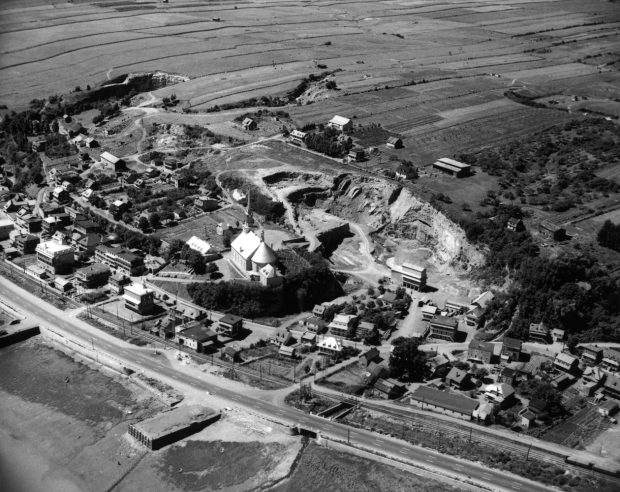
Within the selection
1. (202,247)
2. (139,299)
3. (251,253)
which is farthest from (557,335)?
(139,299)

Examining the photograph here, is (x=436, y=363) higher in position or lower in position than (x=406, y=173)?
lower

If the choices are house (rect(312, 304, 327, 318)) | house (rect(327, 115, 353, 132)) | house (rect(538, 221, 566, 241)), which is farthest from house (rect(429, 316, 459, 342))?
house (rect(327, 115, 353, 132))

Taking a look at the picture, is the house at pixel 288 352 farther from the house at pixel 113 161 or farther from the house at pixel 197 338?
the house at pixel 113 161

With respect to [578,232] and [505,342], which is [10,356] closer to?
[505,342]

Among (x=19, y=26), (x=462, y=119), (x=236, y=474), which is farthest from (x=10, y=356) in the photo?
(x=19, y=26)

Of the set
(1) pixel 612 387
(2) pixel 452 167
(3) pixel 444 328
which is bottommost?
(1) pixel 612 387

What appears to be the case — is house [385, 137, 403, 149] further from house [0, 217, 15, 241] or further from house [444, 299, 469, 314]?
house [0, 217, 15, 241]

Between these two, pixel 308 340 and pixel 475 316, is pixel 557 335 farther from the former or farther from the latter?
pixel 308 340

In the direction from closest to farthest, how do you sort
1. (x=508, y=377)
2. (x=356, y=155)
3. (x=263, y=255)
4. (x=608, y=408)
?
(x=608, y=408) < (x=508, y=377) < (x=263, y=255) < (x=356, y=155)
